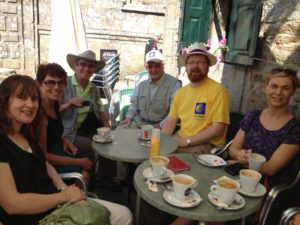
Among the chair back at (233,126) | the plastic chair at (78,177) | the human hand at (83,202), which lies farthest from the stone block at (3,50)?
the human hand at (83,202)

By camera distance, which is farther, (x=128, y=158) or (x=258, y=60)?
(x=258, y=60)

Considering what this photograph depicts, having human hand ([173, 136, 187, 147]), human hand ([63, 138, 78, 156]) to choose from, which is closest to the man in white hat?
human hand ([173, 136, 187, 147])

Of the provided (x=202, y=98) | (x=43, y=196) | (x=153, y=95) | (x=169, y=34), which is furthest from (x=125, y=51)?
(x=43, y=196)

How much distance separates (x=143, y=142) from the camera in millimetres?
2568

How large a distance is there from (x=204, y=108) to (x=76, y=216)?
1670 millimetres

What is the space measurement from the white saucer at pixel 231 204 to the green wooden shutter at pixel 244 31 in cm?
213

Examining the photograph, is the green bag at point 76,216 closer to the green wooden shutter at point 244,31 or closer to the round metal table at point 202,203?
the round metal table at point 202,203

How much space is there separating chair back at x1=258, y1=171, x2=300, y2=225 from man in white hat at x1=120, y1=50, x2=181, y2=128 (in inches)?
64.9

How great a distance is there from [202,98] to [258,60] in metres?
1.02

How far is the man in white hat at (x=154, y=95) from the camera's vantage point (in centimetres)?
354

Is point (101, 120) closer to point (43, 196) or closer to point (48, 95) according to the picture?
point (48, 95)

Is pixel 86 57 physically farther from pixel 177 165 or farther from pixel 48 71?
pixel 177 165

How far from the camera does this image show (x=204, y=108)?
9.21 feet

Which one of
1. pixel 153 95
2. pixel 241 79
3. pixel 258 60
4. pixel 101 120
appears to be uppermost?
pixel 258 60
